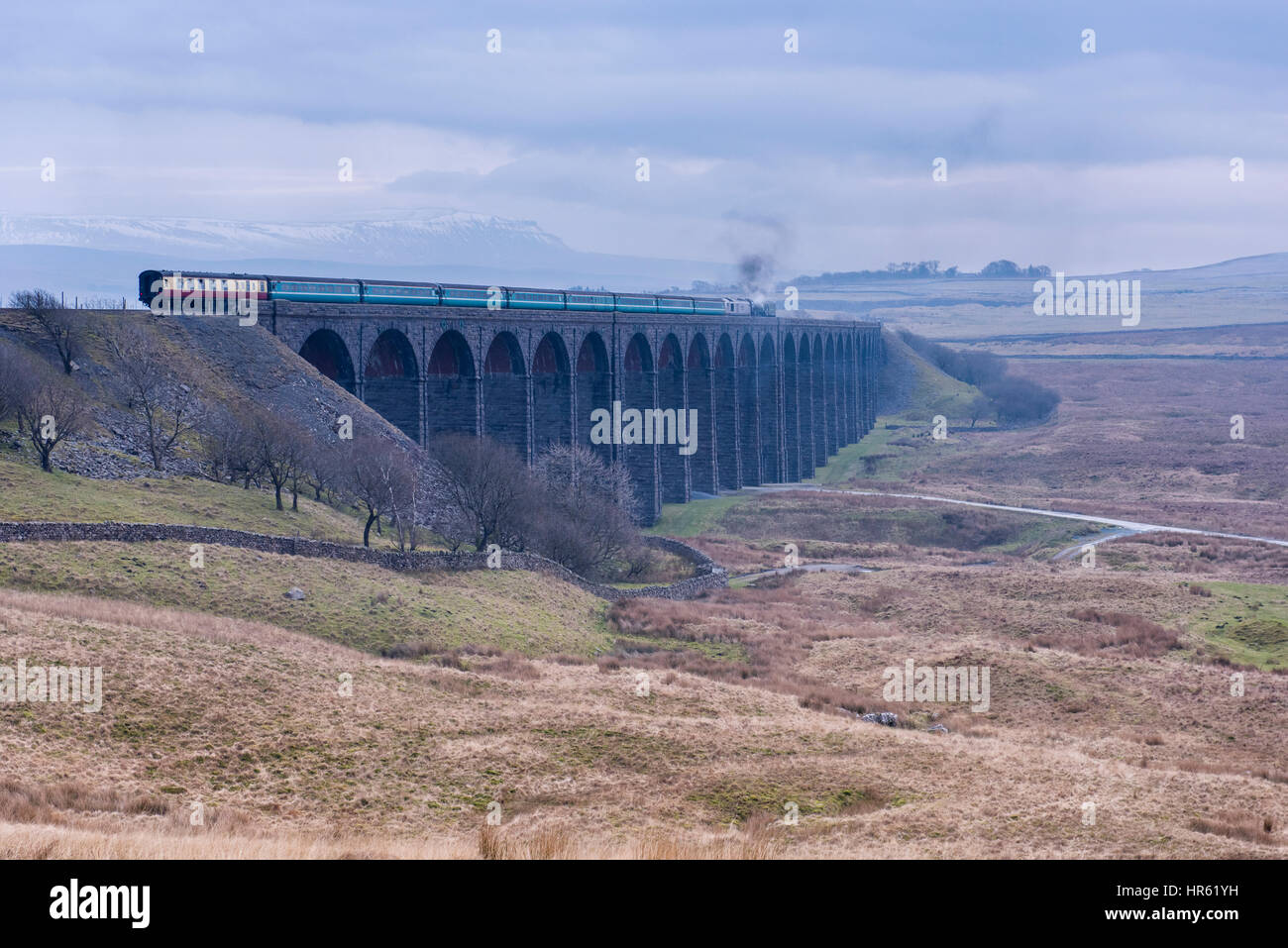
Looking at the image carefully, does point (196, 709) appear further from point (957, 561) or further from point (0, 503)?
point (957, 561)

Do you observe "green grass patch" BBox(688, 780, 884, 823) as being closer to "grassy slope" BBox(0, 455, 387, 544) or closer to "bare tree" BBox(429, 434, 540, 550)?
"grassy slope" BBox(0, 455, 387, 544)
